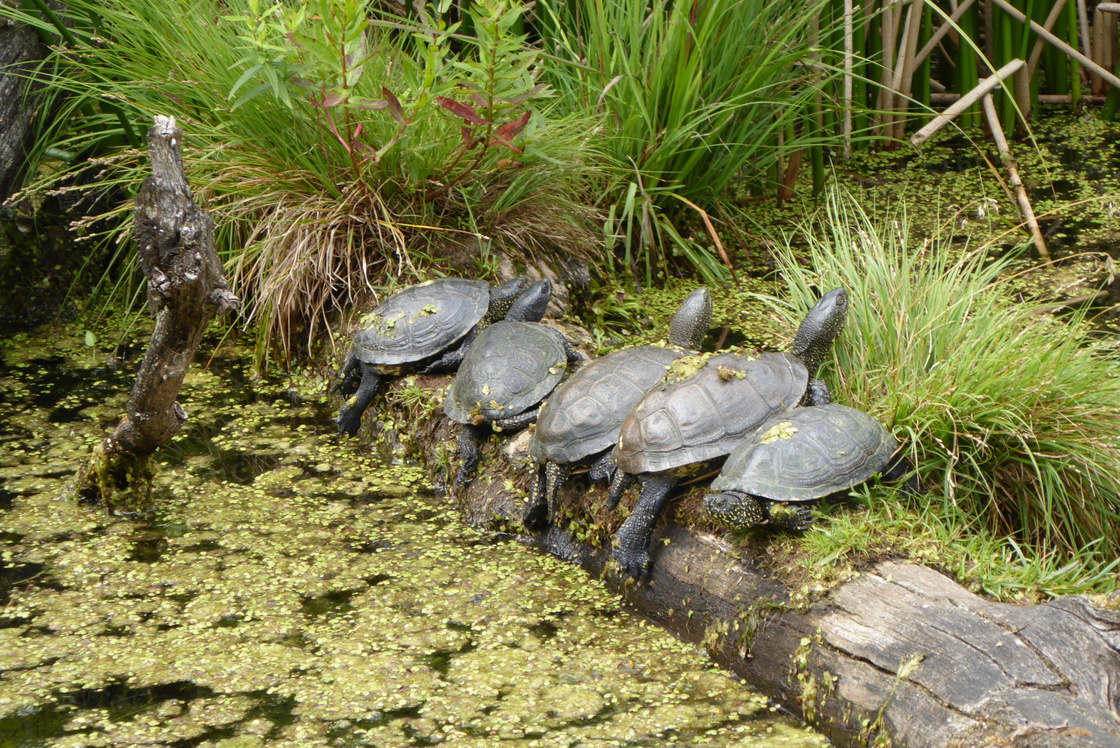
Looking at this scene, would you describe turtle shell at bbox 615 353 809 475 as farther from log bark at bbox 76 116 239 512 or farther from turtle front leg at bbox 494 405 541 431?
log bark at bbox 76 116 239 512

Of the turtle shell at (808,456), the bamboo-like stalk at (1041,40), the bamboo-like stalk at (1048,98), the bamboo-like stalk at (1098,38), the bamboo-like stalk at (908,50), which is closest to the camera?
→ the turtle shell at (808,456)

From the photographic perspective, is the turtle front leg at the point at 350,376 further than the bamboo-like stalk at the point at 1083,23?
No

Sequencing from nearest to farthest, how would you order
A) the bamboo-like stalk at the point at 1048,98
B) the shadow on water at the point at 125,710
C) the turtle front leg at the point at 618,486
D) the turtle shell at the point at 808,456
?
the shadow on water at the point at 125,710
the turtle shell at the point at 808,456
the turtle front leg at the point at 618,486
the bamboo-like stalk at the point at 1048,98

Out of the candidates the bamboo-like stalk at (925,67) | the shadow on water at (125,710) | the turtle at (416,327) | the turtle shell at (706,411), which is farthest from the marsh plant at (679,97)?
the shadow on water at (125,710)

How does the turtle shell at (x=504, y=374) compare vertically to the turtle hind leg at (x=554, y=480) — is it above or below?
above

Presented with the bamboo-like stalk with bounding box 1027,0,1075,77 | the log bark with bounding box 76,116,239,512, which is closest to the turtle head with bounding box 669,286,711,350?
the log bark with bounding box 76,116,239,512

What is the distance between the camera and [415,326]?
3.43 meters

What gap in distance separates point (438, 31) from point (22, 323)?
266 cm

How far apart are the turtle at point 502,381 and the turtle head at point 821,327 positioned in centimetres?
78

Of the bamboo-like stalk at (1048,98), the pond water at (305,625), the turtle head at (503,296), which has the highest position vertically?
the bamboo-like stalk at (1048,98)

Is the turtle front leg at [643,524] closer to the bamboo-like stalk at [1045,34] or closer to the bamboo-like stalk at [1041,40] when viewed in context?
the bamboo-like stalk at [1045,34]

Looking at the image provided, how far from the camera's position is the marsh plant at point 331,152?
139 inches

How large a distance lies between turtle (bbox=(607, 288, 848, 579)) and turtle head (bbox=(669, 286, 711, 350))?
0.41 meters

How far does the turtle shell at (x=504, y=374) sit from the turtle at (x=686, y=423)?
52 cm
